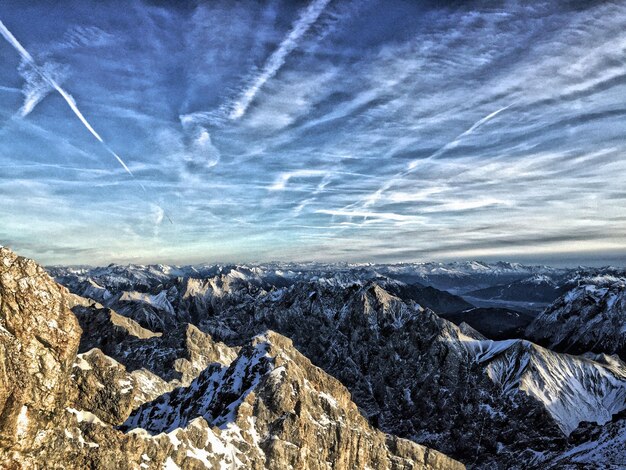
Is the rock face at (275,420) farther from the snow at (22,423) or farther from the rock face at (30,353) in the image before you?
the snow at (22,423)

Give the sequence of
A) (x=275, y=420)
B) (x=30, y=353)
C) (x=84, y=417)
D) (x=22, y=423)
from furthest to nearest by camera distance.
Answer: (x=275, y=420)
(x=84, y=417)
(x=30, y=353)
(x=22, y=423)

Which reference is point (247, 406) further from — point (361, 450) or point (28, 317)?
point (28, 317)

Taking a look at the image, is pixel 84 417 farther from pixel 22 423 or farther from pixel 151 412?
pixel 151 412

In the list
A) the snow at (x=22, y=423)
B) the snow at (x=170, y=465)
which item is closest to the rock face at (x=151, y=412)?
the snow at (x=22, y=423)

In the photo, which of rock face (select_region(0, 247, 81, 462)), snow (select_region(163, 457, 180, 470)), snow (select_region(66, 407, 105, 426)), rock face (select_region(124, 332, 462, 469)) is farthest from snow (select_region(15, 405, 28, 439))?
rock face (select_region(124, 332, 462, 469))

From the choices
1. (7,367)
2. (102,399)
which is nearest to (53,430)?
(7,367)

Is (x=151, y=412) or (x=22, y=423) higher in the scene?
(x=22, y=423)

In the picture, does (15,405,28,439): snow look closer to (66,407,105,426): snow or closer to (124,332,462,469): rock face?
(66,407,105,426): snow

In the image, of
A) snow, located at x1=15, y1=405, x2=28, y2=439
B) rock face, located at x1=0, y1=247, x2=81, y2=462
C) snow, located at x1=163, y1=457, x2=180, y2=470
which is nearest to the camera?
rock face, located at x1=0, y1=247, x2=81, y2=462

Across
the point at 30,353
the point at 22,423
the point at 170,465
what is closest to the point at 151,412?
the point at 170,465
